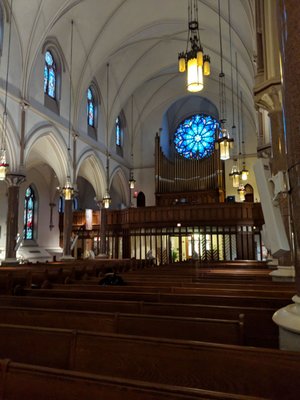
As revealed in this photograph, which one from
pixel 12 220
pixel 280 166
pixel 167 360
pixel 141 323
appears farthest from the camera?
pixel 12 220

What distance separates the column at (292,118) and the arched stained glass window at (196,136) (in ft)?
79.3

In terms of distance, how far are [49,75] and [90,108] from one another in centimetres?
422

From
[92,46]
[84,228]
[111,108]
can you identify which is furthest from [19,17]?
[84,228]

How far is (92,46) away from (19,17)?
473cm

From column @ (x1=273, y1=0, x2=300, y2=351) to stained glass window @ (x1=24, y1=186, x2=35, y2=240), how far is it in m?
21.9

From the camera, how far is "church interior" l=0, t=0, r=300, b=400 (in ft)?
6.75

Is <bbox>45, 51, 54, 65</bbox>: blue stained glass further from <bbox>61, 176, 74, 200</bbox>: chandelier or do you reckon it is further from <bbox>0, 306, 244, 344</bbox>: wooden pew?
<bbox>0, 306, 244, 344</bbox>: wooden pew

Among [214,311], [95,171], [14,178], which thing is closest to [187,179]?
[95,171]

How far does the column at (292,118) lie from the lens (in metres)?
1.95

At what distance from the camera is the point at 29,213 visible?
22.9 metres

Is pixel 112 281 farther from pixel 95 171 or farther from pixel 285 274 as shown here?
pixel 95 171

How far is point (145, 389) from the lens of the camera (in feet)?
5.16

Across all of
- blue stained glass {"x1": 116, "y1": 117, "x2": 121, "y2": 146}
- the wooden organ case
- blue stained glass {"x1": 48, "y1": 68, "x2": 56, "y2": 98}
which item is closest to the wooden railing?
the wooden organ case

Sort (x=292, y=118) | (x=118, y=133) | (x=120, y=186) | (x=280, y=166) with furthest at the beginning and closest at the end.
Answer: (x=120, y=186), (x=118, y=133), (x=280, y=166), (x=292, y=118)
